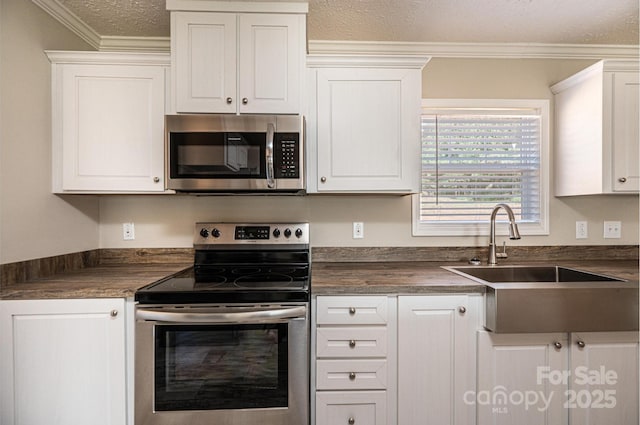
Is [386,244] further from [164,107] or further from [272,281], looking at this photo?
[164,107]

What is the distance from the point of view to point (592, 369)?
1.56 m

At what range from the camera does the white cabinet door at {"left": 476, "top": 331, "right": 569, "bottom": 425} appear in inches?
61.1

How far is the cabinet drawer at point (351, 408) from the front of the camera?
1544mm

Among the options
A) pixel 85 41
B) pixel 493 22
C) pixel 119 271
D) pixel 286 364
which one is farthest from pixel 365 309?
pixel 85 41

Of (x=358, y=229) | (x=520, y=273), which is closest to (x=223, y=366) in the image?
(x=358, y=229)

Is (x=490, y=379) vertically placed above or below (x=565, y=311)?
below

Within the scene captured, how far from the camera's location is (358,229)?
7.25ft

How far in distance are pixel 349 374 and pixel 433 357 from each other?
0.39 meters

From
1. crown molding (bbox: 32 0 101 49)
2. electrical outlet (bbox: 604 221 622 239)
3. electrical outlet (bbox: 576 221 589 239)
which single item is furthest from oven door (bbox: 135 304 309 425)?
electrical outlet (bbox: 604 221 622 239)

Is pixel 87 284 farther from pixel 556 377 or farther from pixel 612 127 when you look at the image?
pixel 612 127

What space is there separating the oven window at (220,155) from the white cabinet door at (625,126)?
1.93m

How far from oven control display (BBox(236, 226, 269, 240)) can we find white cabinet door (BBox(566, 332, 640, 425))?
162 cm

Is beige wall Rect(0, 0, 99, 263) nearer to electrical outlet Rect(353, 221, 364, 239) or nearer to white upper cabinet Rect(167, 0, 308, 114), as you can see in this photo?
white upper cabinet Rect(167, 0, 308, 114)

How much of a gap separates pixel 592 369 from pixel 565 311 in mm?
328
